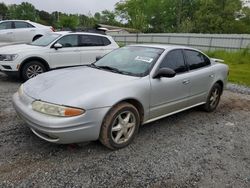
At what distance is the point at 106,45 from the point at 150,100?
5419 millimetres

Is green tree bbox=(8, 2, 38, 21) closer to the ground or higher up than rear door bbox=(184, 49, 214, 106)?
higher up

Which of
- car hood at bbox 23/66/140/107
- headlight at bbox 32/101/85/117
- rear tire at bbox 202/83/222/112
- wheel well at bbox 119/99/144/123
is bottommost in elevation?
rear tire at bbox 202/83/222/112

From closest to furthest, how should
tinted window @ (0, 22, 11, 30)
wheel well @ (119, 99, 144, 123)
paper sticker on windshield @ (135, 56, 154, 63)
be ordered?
wheel well @ (119, 99, 144, 123) < paper sticker on windshield @ (135, 56, 154, 63) < tinted window @ (0, 22, 11, 30)

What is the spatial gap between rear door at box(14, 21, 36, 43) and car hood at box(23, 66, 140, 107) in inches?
395

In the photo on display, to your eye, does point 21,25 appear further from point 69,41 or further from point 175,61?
point 175,61

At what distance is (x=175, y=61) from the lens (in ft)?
15.7

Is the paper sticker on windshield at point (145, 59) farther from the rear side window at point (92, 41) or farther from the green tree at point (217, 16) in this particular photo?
the green tree at point (217, 16)

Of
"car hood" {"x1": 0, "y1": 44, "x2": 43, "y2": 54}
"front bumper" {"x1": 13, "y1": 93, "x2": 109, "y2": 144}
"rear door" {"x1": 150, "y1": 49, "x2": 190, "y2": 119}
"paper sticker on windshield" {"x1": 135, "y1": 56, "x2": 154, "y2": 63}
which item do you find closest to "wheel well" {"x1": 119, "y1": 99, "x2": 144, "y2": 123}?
"rear door" {"x1": 150, "y1": 49, "x2": 190, "y2": 119}

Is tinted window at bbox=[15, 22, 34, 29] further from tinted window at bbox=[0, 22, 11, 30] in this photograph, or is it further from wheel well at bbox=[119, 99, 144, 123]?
wheel well at bbox=[119, 99, 144, 123]

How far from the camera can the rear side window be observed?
28.2 ft

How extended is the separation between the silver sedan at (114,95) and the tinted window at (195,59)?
0.08ft

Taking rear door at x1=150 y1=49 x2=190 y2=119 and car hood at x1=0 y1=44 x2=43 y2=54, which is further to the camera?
car hood at x1=0 y1=44 x2=43 y2=54

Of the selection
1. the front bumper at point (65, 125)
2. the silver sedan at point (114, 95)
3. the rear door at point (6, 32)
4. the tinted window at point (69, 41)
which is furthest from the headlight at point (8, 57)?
the rear door at point (6, 32)

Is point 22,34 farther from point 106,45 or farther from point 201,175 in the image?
point 201,175
